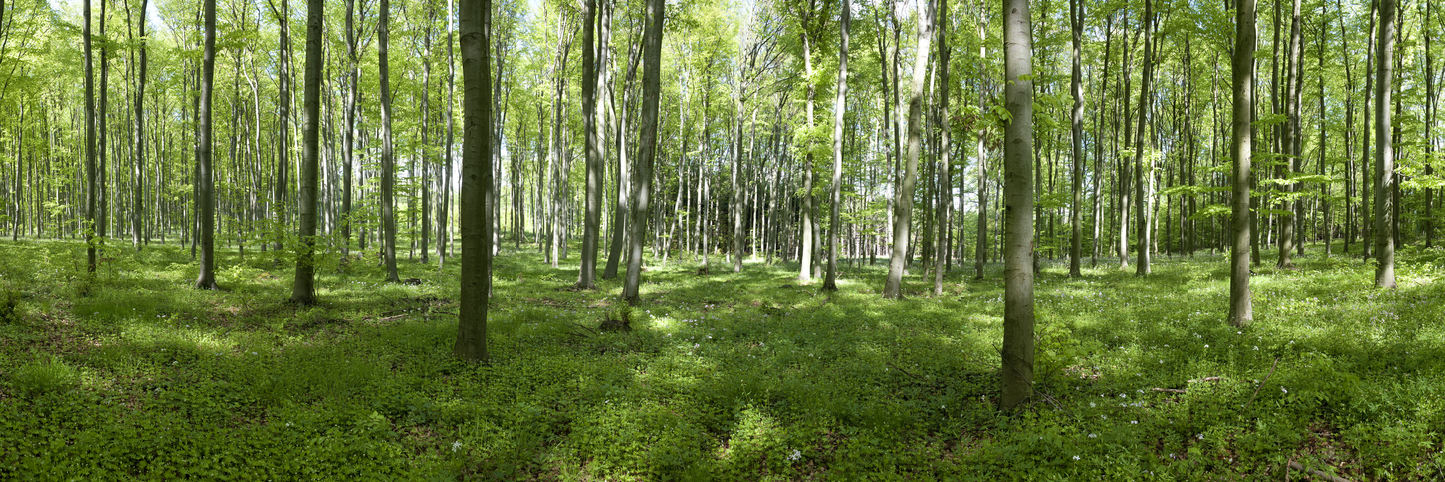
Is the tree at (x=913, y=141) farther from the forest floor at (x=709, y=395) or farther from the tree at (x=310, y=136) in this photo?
the tree at (x=310, y=136)

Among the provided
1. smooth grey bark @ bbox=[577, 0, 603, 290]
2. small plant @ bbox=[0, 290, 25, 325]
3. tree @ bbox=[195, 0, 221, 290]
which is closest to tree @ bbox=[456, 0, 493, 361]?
small plant @ bbox=[0, 290, 25, 325]

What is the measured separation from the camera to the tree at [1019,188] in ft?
16.0

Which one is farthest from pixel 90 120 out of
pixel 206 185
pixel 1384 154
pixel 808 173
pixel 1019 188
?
pixel 1384 154

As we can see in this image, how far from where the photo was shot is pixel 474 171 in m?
6.46

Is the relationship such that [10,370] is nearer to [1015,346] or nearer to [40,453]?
[40,453]

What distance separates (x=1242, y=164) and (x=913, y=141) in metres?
5.98

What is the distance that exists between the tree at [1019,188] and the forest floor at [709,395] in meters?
0.59

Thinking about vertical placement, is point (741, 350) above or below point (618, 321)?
below

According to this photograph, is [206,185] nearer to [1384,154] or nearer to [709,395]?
[709,395]

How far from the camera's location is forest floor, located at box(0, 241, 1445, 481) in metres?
4.02

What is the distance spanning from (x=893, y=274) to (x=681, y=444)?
980 cm

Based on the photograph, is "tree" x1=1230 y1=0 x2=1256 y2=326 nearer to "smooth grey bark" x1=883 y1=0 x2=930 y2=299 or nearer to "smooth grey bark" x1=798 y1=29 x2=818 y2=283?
"smooth grey bark" x1=883 y1=0 x2=930 y2=299

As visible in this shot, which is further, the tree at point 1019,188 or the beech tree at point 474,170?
the beech tree at point 474,170

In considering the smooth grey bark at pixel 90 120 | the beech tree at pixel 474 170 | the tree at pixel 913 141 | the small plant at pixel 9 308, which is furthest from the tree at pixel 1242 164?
the smooth grey bark at pixel 90 120
